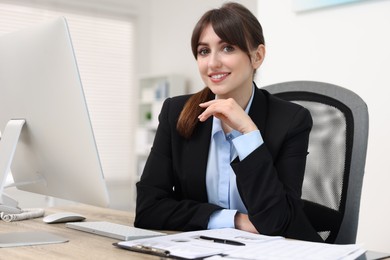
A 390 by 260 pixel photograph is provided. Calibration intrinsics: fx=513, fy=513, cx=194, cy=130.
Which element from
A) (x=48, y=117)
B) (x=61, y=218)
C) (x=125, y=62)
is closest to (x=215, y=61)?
(x=48, y=117)

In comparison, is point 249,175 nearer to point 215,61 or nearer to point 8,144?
point 215,61

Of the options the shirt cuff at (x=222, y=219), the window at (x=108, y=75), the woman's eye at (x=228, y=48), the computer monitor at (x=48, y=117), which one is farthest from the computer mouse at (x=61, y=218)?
the window at (x=108, y=75)

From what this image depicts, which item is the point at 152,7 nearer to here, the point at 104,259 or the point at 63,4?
the point at 63,4

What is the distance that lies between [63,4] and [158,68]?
1393 mm

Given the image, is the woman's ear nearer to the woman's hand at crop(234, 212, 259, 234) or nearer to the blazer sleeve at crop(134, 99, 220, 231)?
the blazer sleeve at crop(134, 99, 220, 231)

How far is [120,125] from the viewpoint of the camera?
6.55m

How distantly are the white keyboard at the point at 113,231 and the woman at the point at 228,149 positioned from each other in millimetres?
107

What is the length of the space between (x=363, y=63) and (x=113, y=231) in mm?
1624

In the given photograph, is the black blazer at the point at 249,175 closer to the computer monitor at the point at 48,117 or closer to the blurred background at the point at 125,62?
the computer monitor at the point at 48,117

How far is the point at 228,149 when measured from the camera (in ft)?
5.10

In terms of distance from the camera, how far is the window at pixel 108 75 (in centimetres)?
620

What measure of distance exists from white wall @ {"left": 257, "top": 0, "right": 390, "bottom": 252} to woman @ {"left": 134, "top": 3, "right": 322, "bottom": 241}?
92cm

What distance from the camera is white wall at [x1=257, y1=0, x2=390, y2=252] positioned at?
2.35 m

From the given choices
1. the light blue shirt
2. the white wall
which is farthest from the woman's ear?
the white wall
